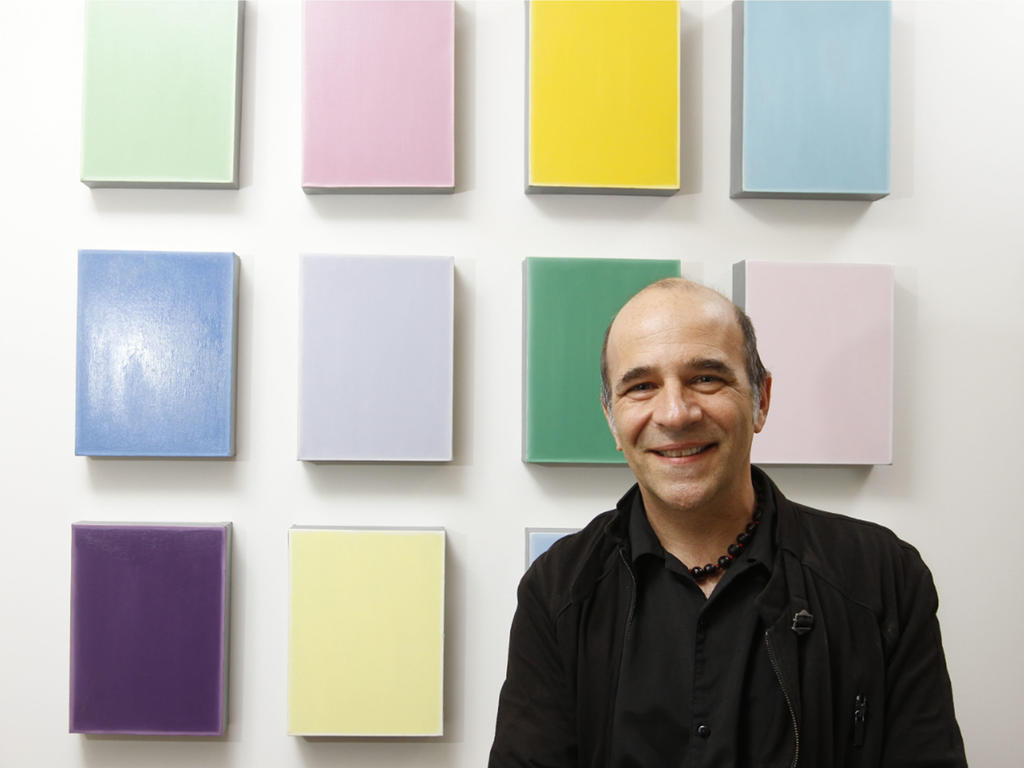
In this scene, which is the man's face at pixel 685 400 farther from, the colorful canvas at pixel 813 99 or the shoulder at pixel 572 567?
the colorful canvas at pixel 813 99

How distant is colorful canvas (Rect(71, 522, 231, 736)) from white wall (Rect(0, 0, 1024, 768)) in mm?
63

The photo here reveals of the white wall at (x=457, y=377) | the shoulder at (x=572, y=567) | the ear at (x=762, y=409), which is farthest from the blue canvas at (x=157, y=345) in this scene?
the ear at (x=762, y=409)

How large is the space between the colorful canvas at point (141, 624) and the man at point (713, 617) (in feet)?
2.33

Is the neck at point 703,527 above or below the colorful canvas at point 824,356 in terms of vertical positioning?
below

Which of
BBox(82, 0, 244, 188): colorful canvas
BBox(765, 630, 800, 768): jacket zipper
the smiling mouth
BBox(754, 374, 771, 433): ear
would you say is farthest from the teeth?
BBox(82, 0, 244, 188): colorful canvas

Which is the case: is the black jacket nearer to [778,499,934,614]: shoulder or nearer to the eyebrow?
[778,499,934,614]: shoulder

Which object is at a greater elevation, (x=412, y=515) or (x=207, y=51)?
(x=207, y=51)

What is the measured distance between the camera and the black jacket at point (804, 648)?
1275 mm

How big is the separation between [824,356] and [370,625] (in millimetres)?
1022

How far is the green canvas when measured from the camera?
1.81 metres

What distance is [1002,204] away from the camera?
1921 mm

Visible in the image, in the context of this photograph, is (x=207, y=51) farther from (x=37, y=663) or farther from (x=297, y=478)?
(x=37, y=663)

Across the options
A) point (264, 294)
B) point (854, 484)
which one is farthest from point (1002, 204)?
point (264, 294)

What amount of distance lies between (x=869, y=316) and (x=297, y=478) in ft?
3.82
